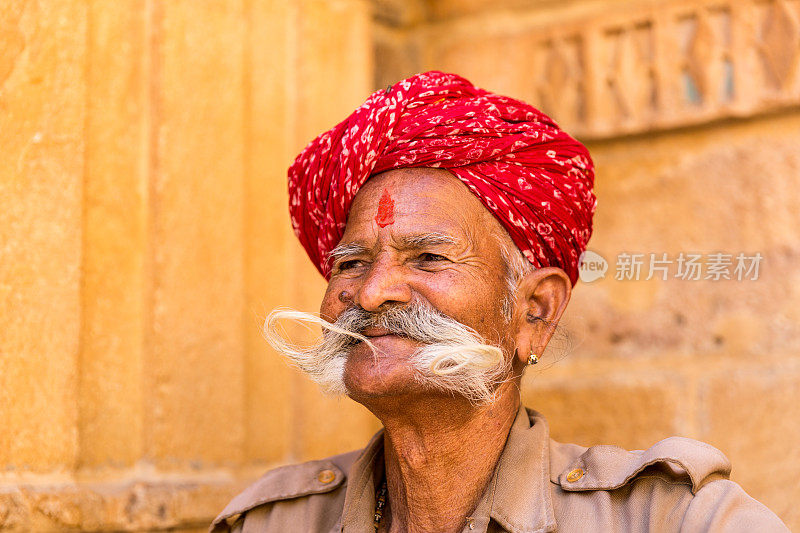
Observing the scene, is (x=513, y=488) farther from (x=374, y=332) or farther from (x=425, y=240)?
(x=425, y=240)

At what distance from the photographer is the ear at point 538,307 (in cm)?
269

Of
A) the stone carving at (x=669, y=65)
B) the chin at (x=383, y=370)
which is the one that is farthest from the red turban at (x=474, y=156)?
the stone carving at (x=669, y=65)

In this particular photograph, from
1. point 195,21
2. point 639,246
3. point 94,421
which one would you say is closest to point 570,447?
point 639,246

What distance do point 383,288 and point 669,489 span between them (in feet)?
2.86

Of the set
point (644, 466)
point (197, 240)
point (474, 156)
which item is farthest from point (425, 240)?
point (197, 240)

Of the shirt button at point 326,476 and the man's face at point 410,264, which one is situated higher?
the man's face at point 410,264

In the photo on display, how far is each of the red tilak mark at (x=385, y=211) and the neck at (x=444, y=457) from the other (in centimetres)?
51

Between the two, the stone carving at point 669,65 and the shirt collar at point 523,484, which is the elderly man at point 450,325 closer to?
the shirt collar at point 523,484

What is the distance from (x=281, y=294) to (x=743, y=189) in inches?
66.3

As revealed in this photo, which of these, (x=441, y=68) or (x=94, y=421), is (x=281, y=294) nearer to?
(x=94, y=421)

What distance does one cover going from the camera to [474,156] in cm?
259

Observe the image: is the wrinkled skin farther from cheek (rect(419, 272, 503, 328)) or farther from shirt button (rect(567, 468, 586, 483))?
shirt button (rect(567, 468, 586, 483))

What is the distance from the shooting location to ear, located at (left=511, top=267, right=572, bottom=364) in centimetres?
269

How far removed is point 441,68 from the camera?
4016 mm
